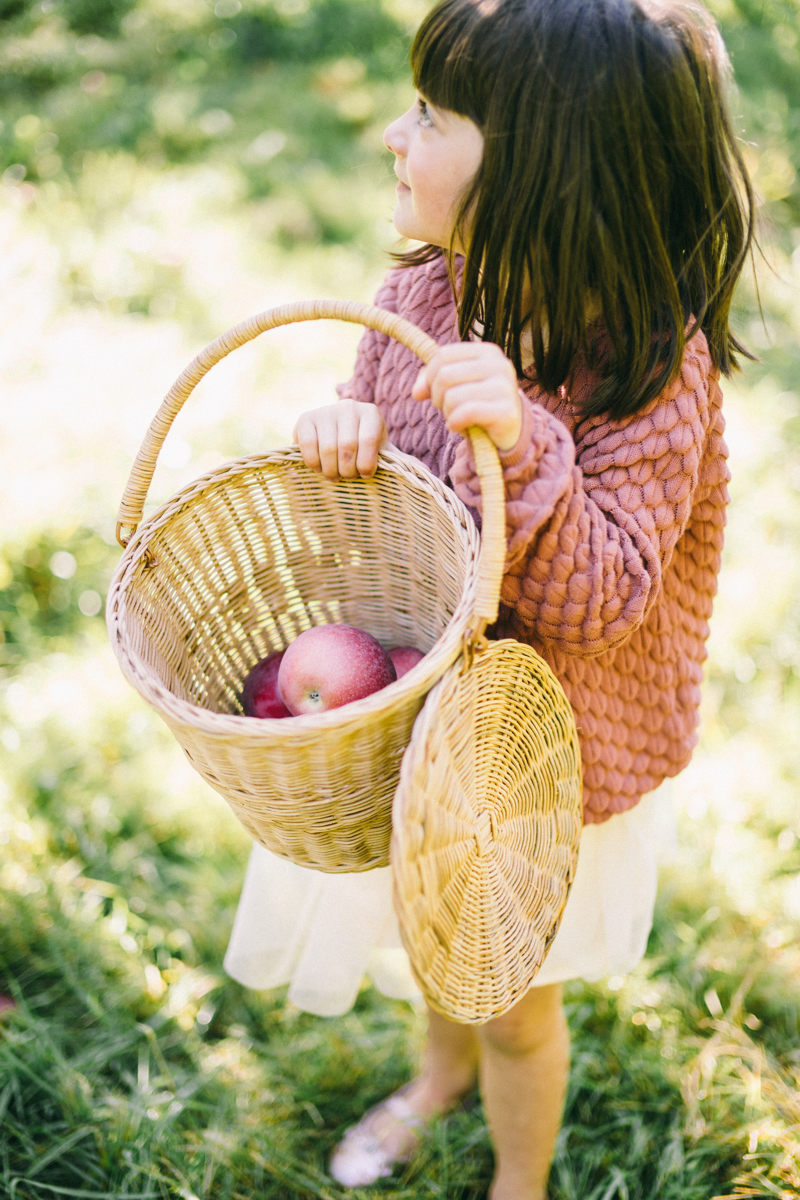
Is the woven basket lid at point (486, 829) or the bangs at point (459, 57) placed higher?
the bangs at point (459, 57)

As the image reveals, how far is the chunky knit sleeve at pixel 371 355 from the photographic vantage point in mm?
1091

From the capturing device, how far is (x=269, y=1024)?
1.46 metres

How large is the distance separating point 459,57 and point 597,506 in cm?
42

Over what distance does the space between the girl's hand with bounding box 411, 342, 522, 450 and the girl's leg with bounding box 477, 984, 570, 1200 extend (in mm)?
708

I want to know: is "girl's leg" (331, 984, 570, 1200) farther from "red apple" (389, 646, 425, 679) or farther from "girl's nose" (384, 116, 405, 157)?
"girl's nose" (384, 116, 405, 157)

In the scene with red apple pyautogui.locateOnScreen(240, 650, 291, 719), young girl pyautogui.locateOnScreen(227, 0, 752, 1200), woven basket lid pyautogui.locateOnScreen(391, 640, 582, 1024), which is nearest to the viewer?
woven basket lid pyautogui.locateOnScreen(391, 640, 582, 1024)

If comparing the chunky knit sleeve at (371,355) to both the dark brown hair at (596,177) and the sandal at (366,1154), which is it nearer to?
the dark brown hair at (596,177)

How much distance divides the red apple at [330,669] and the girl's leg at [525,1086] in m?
0.46

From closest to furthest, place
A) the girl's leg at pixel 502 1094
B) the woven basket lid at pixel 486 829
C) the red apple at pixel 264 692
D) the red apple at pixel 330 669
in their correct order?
1. the woven basket lid at pixel 486 829
2. the red apple at pixel 330 669
3. the red apple at pixel 264 692
4. the girl's leg at pixel 502 1094

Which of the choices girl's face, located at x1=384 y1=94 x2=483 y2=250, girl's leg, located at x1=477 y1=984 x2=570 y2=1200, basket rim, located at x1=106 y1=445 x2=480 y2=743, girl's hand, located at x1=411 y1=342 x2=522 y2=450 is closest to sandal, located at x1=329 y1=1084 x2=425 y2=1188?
girl's leg, located at x1=477 y1=984 x2=570 y2=1200

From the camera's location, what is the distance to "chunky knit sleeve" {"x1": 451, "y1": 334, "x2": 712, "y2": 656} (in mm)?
754

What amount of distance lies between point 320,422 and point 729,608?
1.39 metres

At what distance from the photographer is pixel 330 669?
0.90 m

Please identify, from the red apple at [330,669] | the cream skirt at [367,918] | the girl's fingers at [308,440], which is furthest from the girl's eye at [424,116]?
the cream skirt at [367,918]
